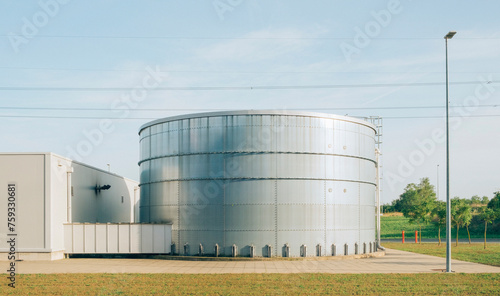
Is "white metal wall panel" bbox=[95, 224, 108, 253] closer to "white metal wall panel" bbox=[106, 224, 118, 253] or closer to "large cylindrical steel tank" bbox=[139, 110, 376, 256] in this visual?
"white metal wall panel" bbox=[106, 224, 118, 253]

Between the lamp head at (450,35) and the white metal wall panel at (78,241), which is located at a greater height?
the lamp head at (450,35)

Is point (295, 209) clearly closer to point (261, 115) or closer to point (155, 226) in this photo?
point (261, 115)

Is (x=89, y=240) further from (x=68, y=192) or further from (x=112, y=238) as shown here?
(x=68, y=192)

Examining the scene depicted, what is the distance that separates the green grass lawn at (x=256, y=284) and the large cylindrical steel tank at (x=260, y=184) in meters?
7.46

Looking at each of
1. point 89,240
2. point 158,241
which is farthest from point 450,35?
point 89,240

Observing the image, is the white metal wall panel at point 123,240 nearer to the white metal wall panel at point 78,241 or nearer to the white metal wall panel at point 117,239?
the white metal wall panel at point 117,239

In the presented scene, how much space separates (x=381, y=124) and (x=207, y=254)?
60.1 ft

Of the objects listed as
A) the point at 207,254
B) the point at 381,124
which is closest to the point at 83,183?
the point at 207,254

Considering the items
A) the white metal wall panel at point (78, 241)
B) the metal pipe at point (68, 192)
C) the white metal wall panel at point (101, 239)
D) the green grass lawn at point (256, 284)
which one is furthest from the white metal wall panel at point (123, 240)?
the green grass lawn at point (256, 284)

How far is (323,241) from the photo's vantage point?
97.6ft

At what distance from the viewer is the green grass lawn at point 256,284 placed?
57.6ft

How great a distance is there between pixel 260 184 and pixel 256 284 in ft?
34.7

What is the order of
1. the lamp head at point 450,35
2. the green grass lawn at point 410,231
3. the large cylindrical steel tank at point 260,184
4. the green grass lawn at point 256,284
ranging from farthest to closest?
the green grass lawn at point 410,231
the large cylindrical steel tank at point 260,184
the lamp head at point 450,35
the green grass lawn at point 256,284

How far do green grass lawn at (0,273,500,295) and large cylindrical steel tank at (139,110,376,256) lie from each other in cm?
746
